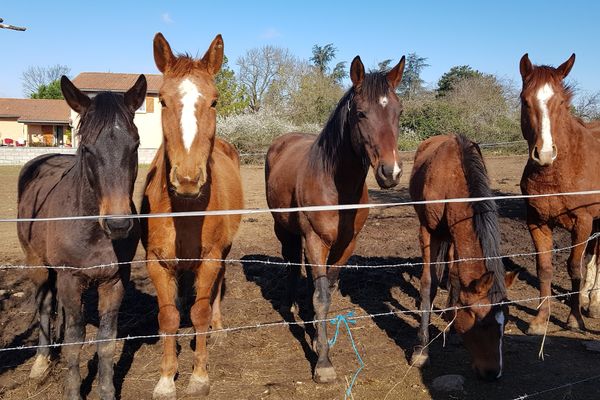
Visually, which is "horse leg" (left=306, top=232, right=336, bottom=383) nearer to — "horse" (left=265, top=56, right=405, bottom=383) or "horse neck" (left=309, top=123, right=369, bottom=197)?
"horse" (left=265, top=56, right=405, bottom=383)

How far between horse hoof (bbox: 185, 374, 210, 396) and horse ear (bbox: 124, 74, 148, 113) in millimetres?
2087

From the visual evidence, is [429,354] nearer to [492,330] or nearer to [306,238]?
[492,330]

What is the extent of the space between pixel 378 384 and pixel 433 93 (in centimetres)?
4139

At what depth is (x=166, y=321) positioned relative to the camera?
3.54m

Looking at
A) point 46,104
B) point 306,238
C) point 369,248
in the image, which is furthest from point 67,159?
point 46,104

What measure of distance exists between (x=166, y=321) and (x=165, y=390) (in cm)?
51

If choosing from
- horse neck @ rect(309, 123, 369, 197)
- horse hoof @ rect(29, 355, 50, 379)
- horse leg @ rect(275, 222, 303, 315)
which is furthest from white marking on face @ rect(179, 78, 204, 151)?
horse leg @ rect(275, 222, 303, 315)

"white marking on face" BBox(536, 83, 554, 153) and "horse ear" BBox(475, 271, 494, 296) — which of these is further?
"white marking on face" BBox(536, 83, 554, 153)

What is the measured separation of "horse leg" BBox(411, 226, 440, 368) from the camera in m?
4.11

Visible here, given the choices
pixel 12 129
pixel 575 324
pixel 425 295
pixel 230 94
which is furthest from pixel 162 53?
pixel 12 129

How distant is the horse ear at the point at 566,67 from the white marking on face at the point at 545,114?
33 cm

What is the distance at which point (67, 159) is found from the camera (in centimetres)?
469

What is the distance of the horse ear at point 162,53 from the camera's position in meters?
3.06

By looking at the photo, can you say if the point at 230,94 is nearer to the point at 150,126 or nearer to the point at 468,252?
the point at 150,126
